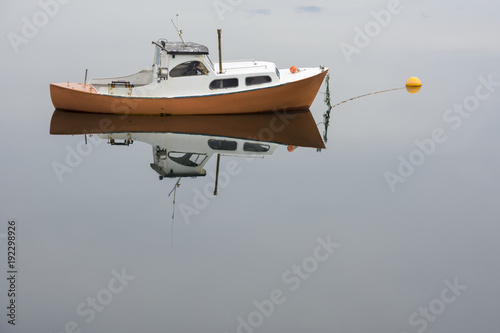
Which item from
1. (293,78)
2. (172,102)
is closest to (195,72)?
(172,102)

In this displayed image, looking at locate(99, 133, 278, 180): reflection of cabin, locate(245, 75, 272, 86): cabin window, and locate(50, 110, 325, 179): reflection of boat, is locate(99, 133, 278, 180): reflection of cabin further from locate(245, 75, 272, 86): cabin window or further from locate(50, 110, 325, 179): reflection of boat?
locate(245, 75, 272, 86): cabin window

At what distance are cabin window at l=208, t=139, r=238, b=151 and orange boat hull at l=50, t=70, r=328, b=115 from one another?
1.85 m

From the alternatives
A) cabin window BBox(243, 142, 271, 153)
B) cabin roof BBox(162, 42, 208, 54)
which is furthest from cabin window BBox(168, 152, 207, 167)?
cabin roof BBox(162, 42, 208, 54)

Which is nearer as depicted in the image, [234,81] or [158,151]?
[158,151]

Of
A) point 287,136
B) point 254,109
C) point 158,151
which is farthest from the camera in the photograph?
point 254,109

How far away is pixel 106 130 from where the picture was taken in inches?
797

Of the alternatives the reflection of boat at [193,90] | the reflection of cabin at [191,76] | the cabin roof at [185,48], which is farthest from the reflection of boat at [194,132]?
the cabin roof at [185,48]

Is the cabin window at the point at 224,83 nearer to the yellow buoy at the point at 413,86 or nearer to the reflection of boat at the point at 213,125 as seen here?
the reflection of boat at the point at 213,125

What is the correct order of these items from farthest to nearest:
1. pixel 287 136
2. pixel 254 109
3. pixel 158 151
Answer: pixel 254 109, pixel 287 136, pixel 158 151

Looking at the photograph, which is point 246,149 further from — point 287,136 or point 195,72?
point 195,72

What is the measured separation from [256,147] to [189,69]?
9.72 ft

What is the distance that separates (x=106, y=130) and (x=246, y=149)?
3.53 m

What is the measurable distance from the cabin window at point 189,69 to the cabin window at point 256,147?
253 cm

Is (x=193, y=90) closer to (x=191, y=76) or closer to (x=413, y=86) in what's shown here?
(x=191, y=76)
